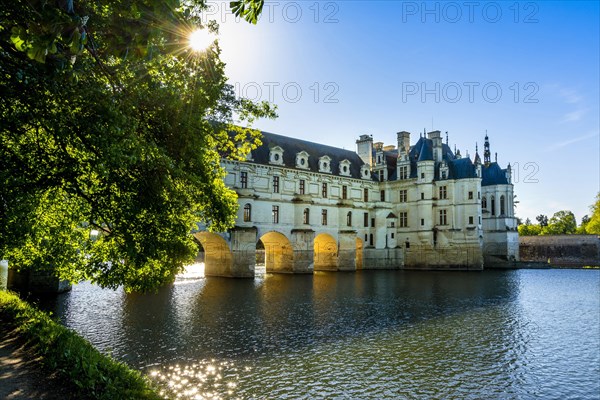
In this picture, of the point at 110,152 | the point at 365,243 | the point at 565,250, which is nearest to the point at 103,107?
the point at 110,152

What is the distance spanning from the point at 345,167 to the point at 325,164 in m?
3.66

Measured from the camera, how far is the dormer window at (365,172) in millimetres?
54906

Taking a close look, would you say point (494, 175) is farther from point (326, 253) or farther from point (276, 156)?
point (276, 156)

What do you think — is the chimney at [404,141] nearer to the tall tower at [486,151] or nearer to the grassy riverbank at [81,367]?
the tall tower at [486,151]

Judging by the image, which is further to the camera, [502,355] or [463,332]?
[463,332]

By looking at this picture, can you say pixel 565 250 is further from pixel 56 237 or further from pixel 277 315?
pixel 56 237

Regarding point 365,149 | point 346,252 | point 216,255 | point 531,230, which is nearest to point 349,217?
point 346,252

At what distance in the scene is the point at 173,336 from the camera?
50.4ft

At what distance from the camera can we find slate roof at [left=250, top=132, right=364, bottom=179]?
45.0m

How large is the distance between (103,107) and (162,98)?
2115 mm

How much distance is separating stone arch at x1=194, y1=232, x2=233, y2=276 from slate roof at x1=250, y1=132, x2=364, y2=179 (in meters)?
8.63

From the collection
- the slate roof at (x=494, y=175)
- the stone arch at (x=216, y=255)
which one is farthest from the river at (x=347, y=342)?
the slate roof at (x=494, y=175)

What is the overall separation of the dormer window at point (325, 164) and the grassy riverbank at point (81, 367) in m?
39.6

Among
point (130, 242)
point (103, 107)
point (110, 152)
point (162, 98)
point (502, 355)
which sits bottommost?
point (502, 355)
